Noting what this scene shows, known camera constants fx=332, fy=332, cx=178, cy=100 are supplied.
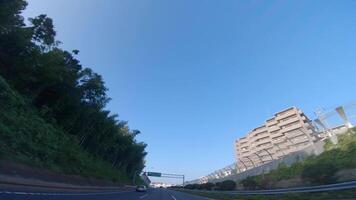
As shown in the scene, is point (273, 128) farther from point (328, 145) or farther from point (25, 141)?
point (25, 141)

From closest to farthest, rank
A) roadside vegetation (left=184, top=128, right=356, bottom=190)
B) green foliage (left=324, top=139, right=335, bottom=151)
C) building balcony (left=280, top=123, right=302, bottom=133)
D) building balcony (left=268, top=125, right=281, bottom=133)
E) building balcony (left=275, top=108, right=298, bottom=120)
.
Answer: roadside vegetation (left=184, top=128, right=356, bottom=190) < green foliage (left=324, top=139, right=335, bottom=151) < building balcony (left=280, top=123, right=302, bottom=133) < building balcony (left=275, top=108, right=298, bottom=120) < building balcony (left=268, top=125, right=281, bottom=133)

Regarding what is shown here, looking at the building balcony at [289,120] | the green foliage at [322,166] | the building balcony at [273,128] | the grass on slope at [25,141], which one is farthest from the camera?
the building balcony at [273,128]

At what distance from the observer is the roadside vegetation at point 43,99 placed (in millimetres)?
28438

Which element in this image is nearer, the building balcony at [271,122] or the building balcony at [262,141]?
the building balcony at [271,122]

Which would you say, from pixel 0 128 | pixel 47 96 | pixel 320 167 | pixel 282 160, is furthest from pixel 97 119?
pixel 320 167

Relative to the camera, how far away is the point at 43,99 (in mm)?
49031

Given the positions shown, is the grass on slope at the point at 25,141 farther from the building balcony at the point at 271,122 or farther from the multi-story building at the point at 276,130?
the building balcony at the point at 271,122

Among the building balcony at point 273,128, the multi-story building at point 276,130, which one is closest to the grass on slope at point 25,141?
the multi-story building at point 276,130

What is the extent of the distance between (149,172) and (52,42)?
87819mm

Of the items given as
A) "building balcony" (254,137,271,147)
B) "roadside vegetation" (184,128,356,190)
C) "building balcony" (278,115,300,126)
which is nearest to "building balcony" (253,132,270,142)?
"building balcony" (254,137,271,147)

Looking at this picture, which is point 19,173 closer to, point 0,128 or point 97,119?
point 0,128

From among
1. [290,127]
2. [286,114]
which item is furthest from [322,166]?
[286,114]

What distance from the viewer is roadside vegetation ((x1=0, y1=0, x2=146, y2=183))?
28.4 meters

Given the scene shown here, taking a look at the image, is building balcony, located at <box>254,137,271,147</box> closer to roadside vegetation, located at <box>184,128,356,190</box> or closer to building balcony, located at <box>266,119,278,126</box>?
building balcony, located at <box>266,119,278,126</box>
